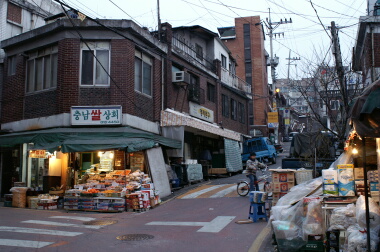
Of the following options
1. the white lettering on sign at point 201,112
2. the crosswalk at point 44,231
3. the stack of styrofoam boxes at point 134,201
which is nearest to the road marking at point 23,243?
the crosswalk at point 44,231

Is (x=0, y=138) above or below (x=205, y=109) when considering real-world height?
below

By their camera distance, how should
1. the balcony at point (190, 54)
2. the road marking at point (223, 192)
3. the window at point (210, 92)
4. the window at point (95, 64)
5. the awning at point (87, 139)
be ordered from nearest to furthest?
the awning at point (87, 139), the road marking at point (223, 192), the window at point (95, 64), the balcony at point (190, 54), the window at point (210, 92)

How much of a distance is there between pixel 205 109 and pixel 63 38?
10656 millimetres

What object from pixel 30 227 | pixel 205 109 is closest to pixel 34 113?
pixel 30 227

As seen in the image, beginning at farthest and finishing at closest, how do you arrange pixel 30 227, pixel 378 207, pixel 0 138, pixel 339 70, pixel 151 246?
pixel 0 138, pixel 339 70, pixel 30 227, pixel 151 246, pixel 378 207

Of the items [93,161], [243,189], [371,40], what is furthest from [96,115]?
[371,40]

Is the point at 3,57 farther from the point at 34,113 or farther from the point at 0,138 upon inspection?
the point at 0,138

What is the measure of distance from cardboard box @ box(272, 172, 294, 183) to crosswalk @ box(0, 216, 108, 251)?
518cm

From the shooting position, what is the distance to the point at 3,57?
702 inches

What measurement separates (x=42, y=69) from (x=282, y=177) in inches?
462

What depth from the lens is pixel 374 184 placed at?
20.8 ft

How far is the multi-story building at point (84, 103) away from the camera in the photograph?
14.4 m

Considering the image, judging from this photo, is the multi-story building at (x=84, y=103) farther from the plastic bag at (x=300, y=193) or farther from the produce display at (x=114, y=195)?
the plastic bag at (x=300, y=193)

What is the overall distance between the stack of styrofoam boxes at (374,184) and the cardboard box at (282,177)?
4.03 meters
